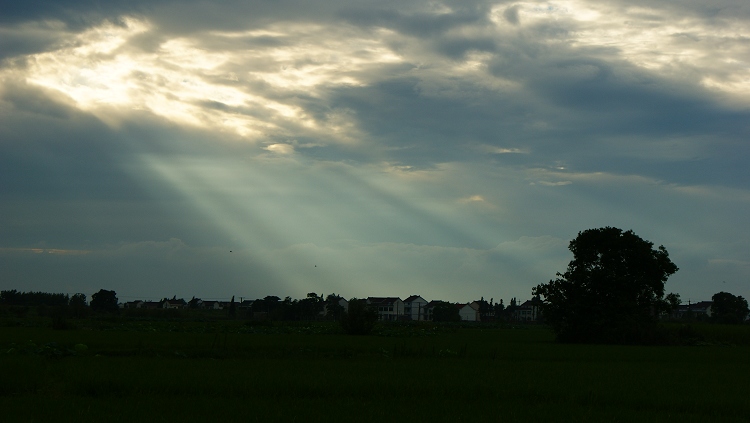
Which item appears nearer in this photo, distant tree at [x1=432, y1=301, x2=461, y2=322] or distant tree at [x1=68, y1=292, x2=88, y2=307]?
distant tree at [x1=68, y1=292, x2=88, y2=307]

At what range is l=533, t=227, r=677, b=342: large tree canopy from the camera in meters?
45.9

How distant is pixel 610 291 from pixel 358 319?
755 inches

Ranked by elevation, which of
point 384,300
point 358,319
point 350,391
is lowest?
point 350,391

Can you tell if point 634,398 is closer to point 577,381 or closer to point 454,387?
point 577,381

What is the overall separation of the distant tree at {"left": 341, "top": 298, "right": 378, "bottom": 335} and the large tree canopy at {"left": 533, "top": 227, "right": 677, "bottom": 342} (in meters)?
13.0

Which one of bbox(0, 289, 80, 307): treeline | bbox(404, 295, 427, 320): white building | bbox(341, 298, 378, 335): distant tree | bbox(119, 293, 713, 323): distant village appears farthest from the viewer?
bbox(404, 295, 427, 320): white building

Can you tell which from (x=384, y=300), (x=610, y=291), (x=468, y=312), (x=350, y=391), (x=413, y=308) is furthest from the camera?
(x=468, y=312)

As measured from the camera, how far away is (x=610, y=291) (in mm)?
46531

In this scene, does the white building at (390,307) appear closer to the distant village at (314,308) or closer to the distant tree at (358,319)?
the distant village at (314,308)

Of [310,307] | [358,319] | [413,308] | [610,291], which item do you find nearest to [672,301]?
[610,291]

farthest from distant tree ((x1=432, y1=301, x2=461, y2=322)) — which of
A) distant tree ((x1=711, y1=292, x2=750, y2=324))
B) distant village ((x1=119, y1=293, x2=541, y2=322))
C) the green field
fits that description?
the green field

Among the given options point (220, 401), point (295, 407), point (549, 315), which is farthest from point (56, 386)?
point (549, 315)

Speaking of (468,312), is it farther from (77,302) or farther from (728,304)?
(77,302)

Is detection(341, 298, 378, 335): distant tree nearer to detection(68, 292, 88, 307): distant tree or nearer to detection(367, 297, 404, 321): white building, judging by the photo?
detection(68, 292, 88, 307): distant tree
